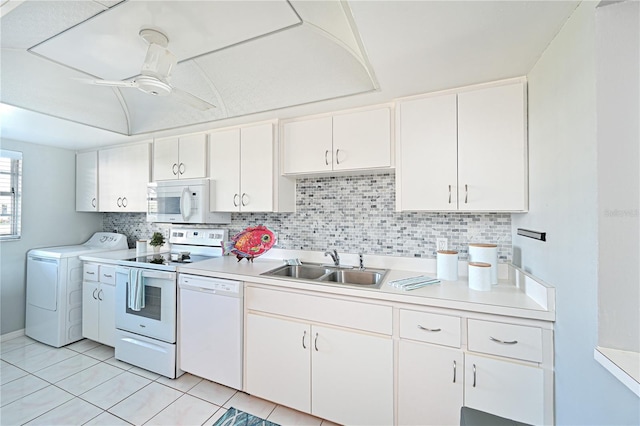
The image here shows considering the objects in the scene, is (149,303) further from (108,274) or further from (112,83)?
(112,83)

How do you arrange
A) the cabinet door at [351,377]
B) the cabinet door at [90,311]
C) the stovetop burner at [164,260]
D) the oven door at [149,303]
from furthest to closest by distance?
1. the cabinet door at [90,311]
2. the stovetop burner at [164,260]
3. the oven door at [149,303]
4. the cabinet door at [351,377]

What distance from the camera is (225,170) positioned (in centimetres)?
247

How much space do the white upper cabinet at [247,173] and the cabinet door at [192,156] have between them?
80 mm

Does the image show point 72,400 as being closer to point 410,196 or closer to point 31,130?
point 31,130

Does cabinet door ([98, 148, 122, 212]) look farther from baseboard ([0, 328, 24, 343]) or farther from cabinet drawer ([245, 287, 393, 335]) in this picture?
cabinet drawer ([245, 287, 393, 335])

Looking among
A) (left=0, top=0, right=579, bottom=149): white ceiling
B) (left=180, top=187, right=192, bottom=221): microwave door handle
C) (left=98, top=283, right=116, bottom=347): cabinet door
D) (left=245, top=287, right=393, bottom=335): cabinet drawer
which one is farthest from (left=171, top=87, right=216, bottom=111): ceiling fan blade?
(left=98, top=283, right=116, bottom=347): cabinet door

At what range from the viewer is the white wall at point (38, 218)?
288 centimetres

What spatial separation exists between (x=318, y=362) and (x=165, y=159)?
250cm

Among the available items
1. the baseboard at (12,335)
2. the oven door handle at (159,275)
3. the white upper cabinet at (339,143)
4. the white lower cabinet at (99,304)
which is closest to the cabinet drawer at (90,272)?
the white lower cabinet at (99,304)

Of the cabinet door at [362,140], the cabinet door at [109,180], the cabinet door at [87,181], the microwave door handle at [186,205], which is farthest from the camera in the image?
the cabinet door at [87,181]

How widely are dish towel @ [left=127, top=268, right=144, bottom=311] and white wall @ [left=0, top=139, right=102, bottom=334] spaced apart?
186 cm

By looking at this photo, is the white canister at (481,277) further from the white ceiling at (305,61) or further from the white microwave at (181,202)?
the white microwave at (181,202)

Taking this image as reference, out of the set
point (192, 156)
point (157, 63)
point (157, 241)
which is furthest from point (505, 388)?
point (157, 241)

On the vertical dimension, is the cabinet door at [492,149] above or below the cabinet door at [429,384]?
above
